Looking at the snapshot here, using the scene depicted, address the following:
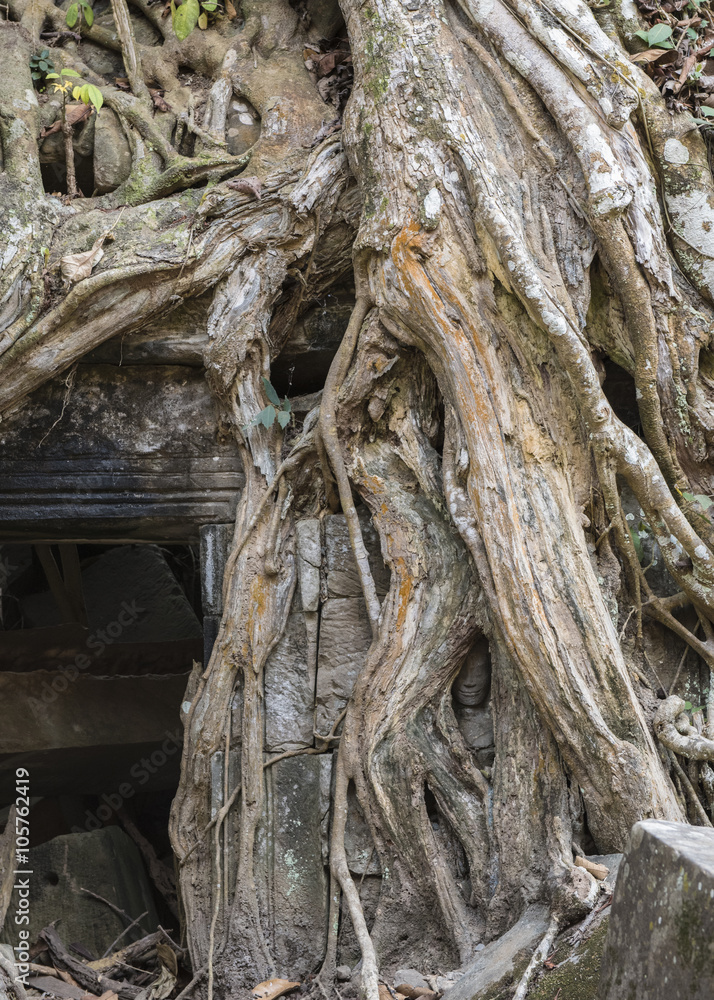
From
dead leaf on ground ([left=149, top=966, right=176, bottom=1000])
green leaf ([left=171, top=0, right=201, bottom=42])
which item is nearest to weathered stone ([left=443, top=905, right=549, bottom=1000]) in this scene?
dead leaf on ground ([left=149, top=966, right=176, bottom=1000])

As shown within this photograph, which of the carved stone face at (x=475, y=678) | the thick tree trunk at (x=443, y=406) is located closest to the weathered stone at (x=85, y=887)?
the thick tree trunk at (x=443, y=406)

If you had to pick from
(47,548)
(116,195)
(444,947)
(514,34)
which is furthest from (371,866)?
(47,548)

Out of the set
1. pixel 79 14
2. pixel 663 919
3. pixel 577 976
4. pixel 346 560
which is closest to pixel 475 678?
pixel 346 560

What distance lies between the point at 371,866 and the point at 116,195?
7.46ft

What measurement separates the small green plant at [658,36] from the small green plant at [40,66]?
6.50ft

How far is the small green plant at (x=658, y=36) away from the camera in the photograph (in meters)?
2.61

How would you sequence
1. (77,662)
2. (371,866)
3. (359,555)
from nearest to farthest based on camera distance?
(371,866)
(359,555)
(77,662)

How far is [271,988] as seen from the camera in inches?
87.4

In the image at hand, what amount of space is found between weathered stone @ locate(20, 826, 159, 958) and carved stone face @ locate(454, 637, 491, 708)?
1803 mm

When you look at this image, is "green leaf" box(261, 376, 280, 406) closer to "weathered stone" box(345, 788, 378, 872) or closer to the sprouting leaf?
"weathered stone" box(345, 788, 378, 872)

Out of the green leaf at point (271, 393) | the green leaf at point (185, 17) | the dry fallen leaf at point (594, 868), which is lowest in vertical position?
the dry fallen leaf at point (594, 868)

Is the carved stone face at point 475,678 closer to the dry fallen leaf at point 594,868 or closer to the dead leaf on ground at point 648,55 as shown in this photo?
the dry fallen leaf at point 594,868

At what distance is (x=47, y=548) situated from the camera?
4.51 m

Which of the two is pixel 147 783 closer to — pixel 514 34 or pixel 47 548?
pixel 47 548
